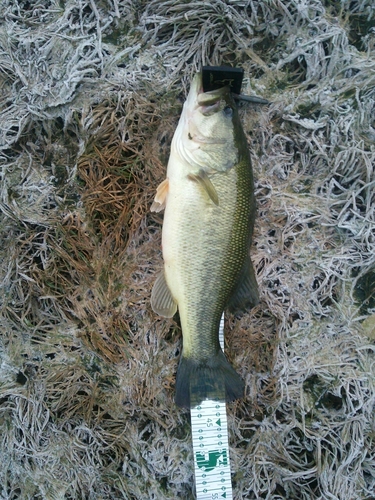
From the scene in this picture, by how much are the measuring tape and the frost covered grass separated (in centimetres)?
10

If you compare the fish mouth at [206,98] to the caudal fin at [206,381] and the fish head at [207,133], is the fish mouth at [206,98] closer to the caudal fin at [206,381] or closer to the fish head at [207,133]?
the fish head at [207,133]

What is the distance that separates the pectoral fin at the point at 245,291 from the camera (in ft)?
6.87

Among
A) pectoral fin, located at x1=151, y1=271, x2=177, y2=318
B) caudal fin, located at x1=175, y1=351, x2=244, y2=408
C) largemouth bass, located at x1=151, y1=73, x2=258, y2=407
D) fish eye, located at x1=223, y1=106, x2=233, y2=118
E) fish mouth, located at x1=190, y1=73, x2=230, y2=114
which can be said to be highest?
fish mouth, located at x1=190, y1=73, x2=230, y2=114

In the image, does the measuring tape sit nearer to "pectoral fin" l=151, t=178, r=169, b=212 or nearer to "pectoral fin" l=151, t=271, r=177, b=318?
"pectoral fin" l=151, t=271, r=177, b=318

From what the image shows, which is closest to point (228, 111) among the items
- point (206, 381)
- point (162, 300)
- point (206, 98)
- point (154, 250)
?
point (206, 98)

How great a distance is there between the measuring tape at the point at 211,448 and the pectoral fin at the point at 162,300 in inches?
22.4

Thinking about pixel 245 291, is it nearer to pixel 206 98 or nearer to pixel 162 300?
pixel 162 300

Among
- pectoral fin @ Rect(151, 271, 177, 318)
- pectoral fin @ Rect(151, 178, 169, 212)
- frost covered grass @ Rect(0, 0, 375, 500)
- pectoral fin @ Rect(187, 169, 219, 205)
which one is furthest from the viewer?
frost covered grass @ Rect(0, 0, 375, 500)

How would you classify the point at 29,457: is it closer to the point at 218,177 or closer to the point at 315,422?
the point at 315,422

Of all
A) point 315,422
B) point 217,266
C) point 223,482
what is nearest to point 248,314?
point 217,266

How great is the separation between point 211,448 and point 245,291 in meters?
0.94

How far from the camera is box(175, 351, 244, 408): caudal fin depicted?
2100 mm

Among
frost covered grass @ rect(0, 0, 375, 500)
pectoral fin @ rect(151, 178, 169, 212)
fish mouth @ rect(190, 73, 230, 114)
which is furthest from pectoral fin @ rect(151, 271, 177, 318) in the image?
fish mouth @ rect(190, 73, 230, 114)

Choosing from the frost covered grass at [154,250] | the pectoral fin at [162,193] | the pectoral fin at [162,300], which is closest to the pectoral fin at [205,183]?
the pectoral fin at [162,193]
